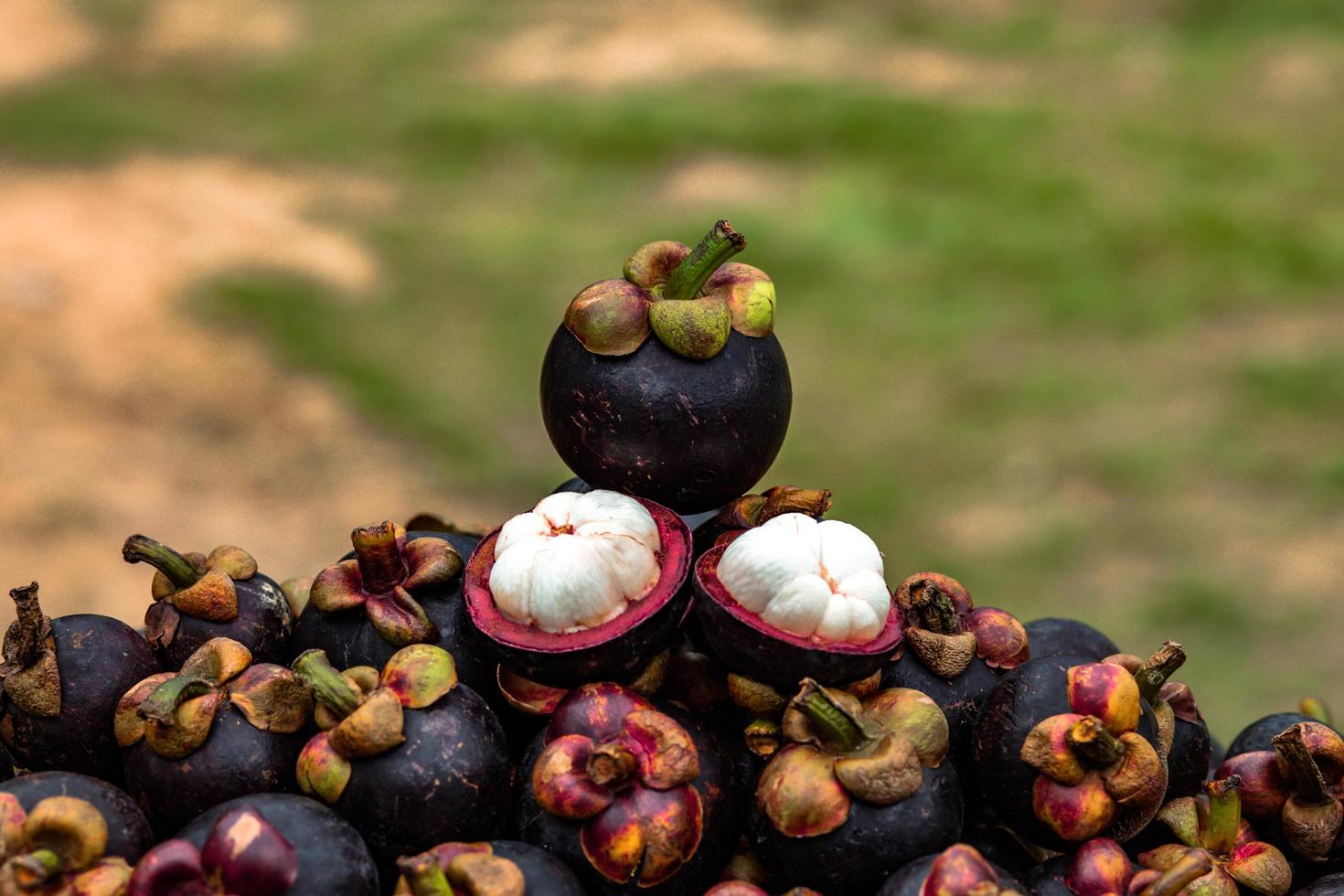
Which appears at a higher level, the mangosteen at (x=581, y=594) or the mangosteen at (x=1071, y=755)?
the mangosteen at (x=581, y=594)

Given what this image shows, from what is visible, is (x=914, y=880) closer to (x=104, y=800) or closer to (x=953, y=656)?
(x=953, y=656)

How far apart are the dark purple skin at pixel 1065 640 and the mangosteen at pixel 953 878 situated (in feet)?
1.65

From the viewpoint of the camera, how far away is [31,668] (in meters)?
1.70

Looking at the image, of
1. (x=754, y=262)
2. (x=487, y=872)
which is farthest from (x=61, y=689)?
(x=754, y=262)

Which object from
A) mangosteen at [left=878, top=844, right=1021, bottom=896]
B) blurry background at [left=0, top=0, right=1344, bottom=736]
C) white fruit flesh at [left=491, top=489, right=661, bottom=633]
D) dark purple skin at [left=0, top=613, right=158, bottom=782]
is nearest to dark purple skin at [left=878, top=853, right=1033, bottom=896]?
mangosteen at [left=878, top=844, right=1021, bottom=896]

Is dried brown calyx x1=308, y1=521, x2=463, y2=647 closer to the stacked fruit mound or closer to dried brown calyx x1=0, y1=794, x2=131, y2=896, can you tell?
the stacked fruit mound

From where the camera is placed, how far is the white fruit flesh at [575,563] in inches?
66.4

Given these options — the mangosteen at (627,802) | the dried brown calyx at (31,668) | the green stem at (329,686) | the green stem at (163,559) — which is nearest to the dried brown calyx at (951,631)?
the mangosteen at (627,802)

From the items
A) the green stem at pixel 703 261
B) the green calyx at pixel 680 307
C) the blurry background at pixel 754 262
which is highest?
the green stem at pixel 703 261

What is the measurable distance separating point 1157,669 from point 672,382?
2.34ft

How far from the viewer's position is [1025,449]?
18.8 ft

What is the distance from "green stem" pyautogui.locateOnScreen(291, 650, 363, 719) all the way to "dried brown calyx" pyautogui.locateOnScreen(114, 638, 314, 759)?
57 millimetres

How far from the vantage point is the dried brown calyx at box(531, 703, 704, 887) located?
1584mm

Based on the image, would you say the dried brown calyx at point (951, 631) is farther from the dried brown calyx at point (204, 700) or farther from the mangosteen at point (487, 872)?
the dried brown calyx at point (204, 700)
